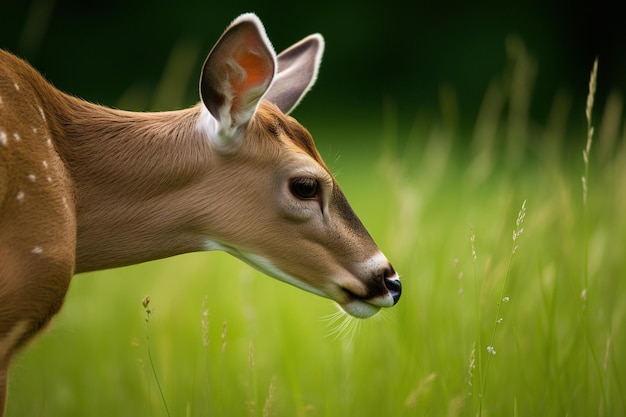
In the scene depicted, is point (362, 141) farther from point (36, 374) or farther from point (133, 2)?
point (36, 374)

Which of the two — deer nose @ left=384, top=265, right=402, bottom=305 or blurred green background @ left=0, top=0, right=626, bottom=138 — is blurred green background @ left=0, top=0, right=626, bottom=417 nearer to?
deer nose @ left=384, top=265, right=402, bottom=305

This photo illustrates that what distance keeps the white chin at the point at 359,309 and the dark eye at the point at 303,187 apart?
378 millimetres

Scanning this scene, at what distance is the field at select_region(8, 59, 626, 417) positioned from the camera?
3.40 meters

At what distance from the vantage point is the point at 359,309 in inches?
124

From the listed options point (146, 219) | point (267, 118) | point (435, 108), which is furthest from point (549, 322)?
point (435, 108)

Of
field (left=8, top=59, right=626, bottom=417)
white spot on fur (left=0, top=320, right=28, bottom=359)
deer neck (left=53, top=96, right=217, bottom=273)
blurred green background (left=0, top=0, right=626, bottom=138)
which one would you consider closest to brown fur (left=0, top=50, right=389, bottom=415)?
deer neck (left=53, top=96, right=217, bottom=273)

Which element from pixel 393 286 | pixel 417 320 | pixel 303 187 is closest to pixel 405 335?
pixel 417 320

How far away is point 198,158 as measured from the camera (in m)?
3.07

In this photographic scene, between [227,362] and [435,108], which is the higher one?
[435,108]

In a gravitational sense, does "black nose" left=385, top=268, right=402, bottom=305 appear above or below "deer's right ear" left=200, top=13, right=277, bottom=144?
below

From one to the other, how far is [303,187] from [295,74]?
722mm

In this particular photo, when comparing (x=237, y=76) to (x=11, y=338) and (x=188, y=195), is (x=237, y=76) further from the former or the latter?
(x=11, y=338)

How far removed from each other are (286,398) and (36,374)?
1148 mm

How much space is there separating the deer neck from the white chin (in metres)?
0.53
